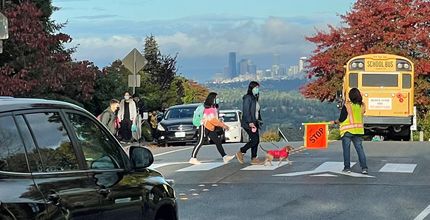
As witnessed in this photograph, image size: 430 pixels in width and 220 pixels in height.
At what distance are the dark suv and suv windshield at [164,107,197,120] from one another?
23180 mm

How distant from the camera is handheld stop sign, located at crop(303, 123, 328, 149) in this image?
66.3ft

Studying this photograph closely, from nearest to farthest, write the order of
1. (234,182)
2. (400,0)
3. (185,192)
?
1. (185,192)
2. (234,182)
3. (400,0)

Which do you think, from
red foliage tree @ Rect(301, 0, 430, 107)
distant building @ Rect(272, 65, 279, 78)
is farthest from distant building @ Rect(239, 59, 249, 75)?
red foliage tree @ Rect(301, 0, 430, 107)

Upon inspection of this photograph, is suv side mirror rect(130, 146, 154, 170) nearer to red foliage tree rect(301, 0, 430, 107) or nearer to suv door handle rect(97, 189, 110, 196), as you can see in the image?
suv door handle rect(97, 189, 110, 196)

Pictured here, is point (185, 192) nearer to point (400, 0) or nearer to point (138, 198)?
point (138, 198)

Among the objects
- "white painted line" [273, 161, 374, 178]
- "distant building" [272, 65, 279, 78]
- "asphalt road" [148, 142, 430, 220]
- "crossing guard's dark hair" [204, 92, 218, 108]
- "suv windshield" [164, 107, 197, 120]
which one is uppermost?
"distant building" [272, 65, 279, 78]

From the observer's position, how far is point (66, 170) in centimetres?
496

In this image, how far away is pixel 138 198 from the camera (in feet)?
19.0

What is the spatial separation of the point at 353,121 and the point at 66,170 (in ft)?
35.8

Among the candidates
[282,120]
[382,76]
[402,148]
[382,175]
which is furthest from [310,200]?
[282,120]

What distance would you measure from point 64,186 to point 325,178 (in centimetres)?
1029

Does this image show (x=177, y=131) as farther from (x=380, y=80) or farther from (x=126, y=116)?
(x=126, y=116)

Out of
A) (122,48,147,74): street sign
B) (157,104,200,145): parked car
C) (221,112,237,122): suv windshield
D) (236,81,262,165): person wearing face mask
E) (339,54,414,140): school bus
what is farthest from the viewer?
(221,112,237,122): suv windshield

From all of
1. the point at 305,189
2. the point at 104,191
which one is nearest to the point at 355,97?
the point at 305,189
